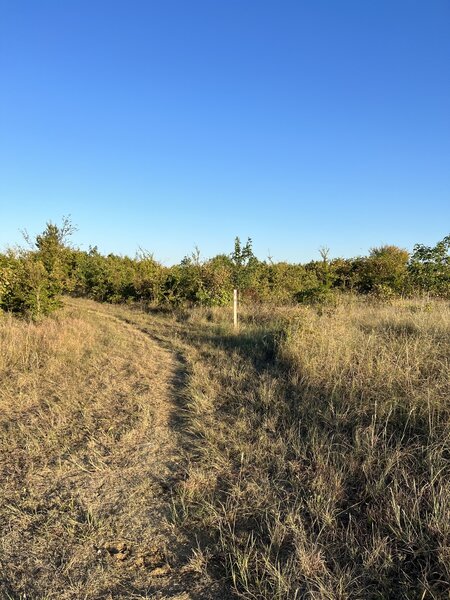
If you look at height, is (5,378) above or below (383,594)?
above

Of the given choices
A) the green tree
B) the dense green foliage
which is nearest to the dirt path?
the dense green foliage

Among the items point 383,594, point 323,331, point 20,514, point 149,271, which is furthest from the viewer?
point 149,271

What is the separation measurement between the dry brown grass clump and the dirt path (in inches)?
12.7

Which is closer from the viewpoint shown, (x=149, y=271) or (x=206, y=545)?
(x=206, y=545)

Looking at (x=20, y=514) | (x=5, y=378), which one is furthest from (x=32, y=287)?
(x=20, y=514)

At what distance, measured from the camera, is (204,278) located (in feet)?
56.0

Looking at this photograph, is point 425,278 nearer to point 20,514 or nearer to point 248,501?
point 248,501

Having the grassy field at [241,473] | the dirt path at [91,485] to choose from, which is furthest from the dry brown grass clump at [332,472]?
the dirt path at [91,485]

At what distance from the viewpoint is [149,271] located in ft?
67.4

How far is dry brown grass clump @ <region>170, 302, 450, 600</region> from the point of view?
2391mm

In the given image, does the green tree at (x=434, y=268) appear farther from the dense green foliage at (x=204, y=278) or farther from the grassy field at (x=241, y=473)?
the grassy field at (x=241, y=473)

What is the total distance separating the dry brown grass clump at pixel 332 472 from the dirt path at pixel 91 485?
1.06ft

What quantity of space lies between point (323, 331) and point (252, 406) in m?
2.93

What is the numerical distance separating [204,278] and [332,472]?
14.0 meters
